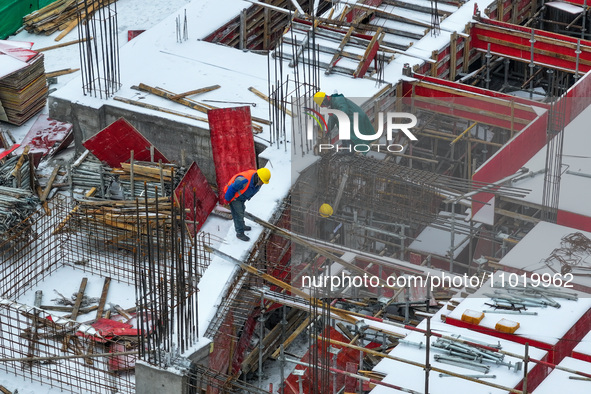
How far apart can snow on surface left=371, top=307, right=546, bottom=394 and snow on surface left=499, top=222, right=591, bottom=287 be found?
262 cm

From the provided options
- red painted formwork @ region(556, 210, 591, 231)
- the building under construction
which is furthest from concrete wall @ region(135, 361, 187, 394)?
red painted formwork @ region(556, 210, 591, 231)

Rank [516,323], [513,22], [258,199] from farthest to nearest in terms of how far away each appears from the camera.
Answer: [513,22] → [258,199] → [516,323]

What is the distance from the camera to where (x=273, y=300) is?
28844 mm

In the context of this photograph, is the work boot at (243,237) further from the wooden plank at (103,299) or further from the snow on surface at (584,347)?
the snow on surface at (584,347)

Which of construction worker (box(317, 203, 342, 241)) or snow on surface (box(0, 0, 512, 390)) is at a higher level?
snow on surface (box(0, 0, 512, 390))

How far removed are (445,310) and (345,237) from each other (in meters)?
4.49

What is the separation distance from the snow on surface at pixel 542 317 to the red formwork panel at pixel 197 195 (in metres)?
6.57

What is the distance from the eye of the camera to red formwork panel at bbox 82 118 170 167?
32594 mm

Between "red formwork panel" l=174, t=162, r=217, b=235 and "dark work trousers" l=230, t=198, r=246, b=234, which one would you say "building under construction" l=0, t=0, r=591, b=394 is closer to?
"red formwork panel" l=174, t=162, r=217, b=235

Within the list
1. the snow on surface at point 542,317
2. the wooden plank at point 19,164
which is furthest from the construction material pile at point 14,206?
the snow on surface at point 542,317

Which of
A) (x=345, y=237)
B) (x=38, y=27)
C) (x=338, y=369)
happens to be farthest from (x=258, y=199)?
(x=38, y=27)

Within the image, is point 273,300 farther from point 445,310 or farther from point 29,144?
point 29,144

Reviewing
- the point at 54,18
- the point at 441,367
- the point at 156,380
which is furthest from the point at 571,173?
the point at 54,18

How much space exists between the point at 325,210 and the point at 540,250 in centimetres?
520
